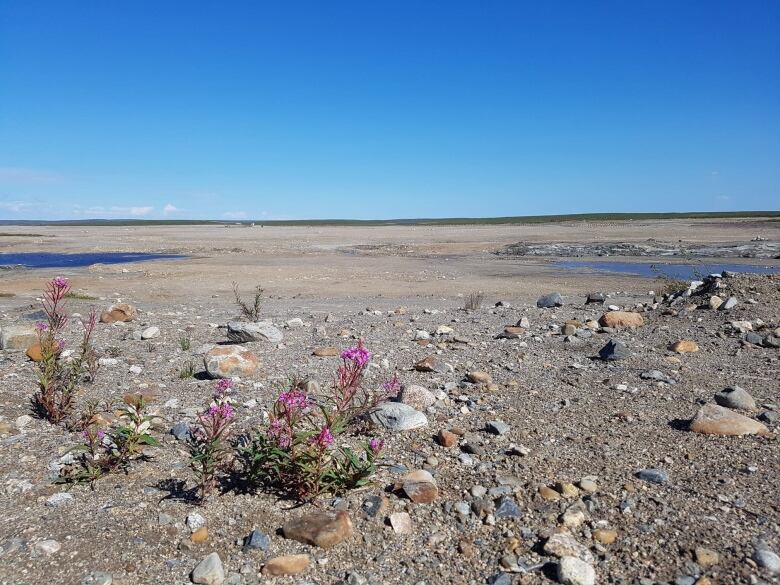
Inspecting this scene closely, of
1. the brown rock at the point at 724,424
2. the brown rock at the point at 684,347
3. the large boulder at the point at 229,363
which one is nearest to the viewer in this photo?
the brown rock at the point at 724,424

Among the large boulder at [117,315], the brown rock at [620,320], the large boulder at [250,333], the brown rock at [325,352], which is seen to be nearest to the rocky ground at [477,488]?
the brown rock at [325,352]

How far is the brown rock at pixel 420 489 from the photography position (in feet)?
11.9

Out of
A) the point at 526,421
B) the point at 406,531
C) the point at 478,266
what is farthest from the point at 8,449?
the point at 478,266

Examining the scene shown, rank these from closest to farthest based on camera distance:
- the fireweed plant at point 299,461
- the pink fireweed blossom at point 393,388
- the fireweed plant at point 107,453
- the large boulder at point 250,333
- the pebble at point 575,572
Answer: the pebble at point 575,572
the fireweed plant at point 299,461
the fireweed plant at point 107,453
the pink fireweed blossom at point 393,388
the large boulder at point 250,333

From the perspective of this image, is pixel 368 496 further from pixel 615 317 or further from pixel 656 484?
pixel 615 317

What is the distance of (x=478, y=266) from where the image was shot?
26812 mm

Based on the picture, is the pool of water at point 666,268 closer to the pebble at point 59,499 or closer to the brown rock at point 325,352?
the brown rock at point 325,352

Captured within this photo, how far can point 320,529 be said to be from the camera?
10.5 ft

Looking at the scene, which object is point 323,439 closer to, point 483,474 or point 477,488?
point 477,488

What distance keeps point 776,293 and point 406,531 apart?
29.9 feet

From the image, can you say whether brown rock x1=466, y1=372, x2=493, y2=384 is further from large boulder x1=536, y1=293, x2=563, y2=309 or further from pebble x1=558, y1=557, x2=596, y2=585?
large boulder x1=536, y1=293, x2=563, y2=309

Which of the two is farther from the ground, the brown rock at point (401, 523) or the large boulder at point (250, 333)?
the large boulder at point (250, 333)

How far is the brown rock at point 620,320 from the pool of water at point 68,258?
2724cm

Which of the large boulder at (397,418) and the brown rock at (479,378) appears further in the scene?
the brown rock at (479,378)
